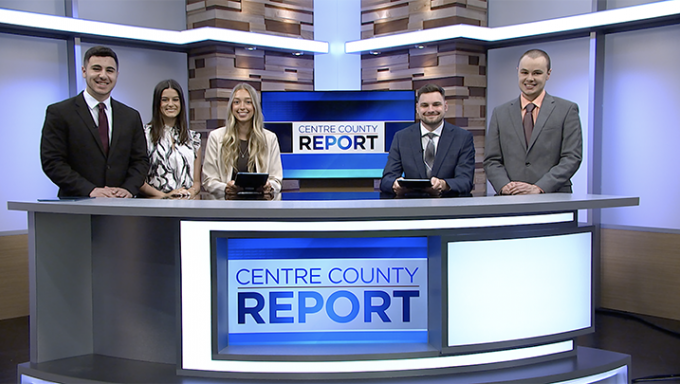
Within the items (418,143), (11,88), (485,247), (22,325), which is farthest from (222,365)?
(11,88)

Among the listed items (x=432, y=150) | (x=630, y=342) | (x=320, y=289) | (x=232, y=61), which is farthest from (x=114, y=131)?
(x=630, y=342)

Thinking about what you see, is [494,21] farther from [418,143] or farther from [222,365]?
[222,365]

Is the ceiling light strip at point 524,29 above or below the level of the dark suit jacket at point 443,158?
above

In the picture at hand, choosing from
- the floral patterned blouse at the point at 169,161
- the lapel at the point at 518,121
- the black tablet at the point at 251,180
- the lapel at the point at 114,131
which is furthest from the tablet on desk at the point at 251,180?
the lapel at the point at 518,121

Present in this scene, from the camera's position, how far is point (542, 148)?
10.2 feet

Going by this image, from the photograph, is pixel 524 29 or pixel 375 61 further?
pixel 375 61

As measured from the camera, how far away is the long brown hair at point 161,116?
348cm

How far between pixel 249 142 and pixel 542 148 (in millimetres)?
1594

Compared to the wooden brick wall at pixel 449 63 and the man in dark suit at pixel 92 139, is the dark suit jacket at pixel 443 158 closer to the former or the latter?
the man in dark suit at pixel 92 139

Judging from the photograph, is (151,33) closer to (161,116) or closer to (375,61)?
(161,116)

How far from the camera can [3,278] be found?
Result: 4.58 meters

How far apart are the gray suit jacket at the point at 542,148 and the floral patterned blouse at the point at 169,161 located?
1749 millimetres

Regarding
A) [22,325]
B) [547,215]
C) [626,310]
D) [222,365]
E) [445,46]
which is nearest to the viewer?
[222,365]

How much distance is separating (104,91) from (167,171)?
626 millimetres
